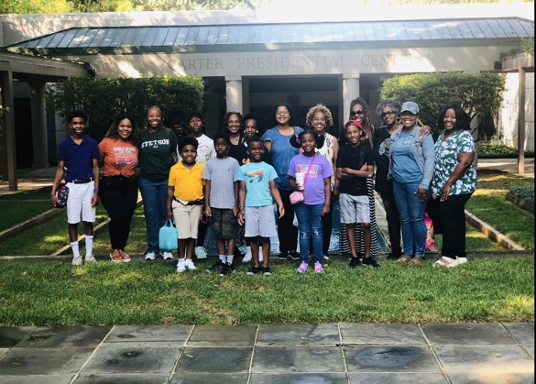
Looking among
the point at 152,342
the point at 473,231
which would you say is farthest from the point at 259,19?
the point at 152,342

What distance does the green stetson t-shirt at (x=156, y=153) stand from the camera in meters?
8.95

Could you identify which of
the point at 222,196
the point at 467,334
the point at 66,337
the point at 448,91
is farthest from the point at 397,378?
the point at 448,91

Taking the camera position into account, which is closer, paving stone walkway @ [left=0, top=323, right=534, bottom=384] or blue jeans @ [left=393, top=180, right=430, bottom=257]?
paving stone walkway @ [left=0, top=323, right=534, bottom=384]

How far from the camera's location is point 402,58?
70.4 ft

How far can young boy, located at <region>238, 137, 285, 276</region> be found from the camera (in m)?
8.27

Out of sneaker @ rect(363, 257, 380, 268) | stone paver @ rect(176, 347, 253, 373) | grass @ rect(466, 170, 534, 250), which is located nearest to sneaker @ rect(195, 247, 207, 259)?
sneaker @ rect(363, 257, 380, 268)

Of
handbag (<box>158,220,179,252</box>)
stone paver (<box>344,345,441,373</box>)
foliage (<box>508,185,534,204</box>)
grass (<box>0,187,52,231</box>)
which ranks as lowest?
stone paver (<box>344,345,441,373</box>)

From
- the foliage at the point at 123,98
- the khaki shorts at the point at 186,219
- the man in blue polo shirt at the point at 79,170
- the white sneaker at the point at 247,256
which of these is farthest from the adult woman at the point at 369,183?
the foliage at the point at 123,98

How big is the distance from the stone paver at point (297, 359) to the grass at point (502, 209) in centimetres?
471

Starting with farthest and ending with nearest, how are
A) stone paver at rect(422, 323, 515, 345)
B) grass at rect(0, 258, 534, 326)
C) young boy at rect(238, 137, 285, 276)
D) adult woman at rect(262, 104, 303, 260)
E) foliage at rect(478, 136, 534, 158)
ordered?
foliage at rect(478, 136, 534, 158)
adult woman at rect(262, 104, 303, 260)
young boy at rect(238, 137, 285, 276)
grass at rect(0, 258, 534, 326)
stone paver at rect(422, 323, 515, 345)

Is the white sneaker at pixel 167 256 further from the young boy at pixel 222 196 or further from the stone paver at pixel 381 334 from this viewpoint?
the stone paver at pixel 381 334

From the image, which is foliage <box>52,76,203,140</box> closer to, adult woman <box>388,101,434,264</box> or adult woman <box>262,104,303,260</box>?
adult woman <box>262,104,303,260</box>

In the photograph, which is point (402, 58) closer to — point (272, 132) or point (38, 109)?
point (38, 109)

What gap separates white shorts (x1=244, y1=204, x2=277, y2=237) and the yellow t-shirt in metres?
0.69
